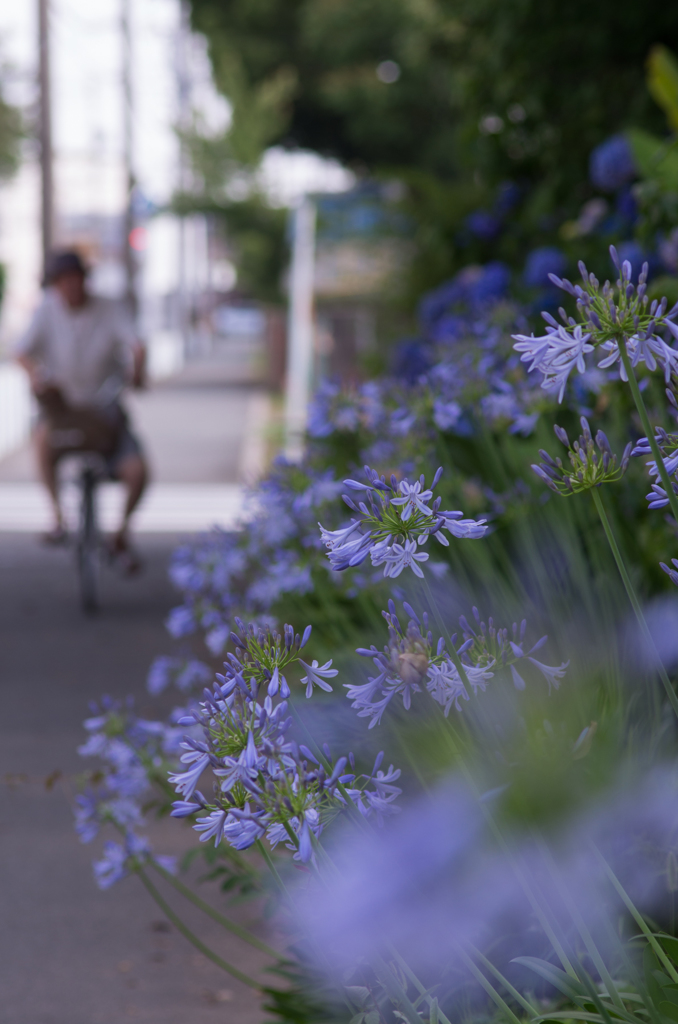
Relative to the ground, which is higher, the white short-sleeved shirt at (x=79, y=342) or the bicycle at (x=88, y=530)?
the white short-sleeved shirt at (x=79, y=342)

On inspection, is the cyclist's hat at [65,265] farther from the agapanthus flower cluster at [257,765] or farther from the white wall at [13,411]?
the white wall at [13,411]

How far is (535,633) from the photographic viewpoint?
2.28 meters

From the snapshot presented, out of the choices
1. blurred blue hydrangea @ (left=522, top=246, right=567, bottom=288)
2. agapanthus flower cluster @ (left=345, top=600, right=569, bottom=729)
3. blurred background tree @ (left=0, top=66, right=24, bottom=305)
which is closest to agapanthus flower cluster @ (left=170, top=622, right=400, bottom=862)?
agapanthus flower cluster @ (left=345, top=600, right=569, bottom=729)

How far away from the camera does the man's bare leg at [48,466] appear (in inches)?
249

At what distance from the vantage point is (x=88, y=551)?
6.14 meters

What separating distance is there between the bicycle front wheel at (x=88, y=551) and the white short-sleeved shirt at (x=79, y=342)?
0.58 metres

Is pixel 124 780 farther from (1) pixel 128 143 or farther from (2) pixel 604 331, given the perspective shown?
(1) pixel 128 143

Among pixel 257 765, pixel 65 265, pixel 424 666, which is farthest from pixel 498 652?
pixel 65 265

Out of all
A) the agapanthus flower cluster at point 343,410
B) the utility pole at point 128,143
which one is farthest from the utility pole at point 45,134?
the agapanthus flower cluster at point 343,410

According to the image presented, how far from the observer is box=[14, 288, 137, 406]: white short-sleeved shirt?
21.6 feet

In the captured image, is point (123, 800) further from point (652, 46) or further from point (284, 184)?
point (284, 184)


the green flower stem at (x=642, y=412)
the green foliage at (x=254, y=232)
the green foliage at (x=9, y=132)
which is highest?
the green foliage at (x=9, y=132)

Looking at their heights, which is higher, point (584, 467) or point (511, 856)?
point (584, 467)

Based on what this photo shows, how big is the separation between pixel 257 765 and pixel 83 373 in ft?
18.8
